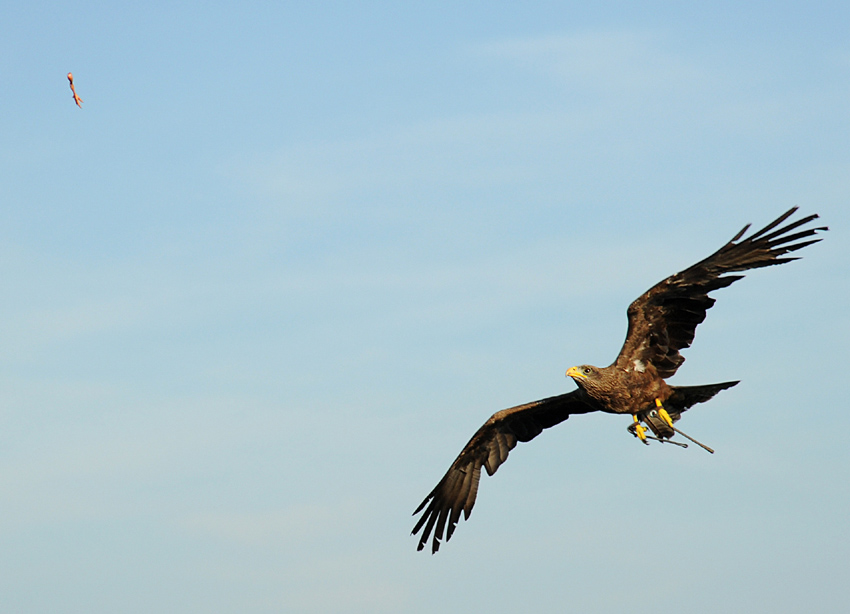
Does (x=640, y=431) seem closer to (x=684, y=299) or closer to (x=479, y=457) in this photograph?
(x=684, y=299)

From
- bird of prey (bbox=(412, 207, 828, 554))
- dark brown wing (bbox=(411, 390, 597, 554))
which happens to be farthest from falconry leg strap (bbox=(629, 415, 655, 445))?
dark brown wing (bbox=(411, 390, 597, 554))

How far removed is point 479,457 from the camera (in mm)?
21562

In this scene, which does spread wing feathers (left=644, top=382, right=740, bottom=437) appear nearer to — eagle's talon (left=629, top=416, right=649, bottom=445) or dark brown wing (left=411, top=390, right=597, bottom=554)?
eagle's talon (left=629, top=416, right=649, bottom=445)

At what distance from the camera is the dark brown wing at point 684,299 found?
17.7 meters

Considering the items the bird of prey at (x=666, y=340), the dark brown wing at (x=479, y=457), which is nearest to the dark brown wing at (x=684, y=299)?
the bird of prey at (x=666, y=340)

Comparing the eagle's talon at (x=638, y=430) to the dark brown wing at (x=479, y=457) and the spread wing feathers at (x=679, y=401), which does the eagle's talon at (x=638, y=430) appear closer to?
the spread wing feathers at (x=679, y=401)

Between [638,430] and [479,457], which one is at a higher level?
[479,457]

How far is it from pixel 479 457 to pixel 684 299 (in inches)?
214

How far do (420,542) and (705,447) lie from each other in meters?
6.84

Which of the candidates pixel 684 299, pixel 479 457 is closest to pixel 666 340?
pixel 684 299

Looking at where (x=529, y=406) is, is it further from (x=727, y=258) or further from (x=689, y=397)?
(x=727, y=258)

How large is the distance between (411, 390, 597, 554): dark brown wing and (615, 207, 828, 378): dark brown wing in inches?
104

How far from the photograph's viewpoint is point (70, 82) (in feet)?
49.3

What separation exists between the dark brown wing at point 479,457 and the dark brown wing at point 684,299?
263cm
